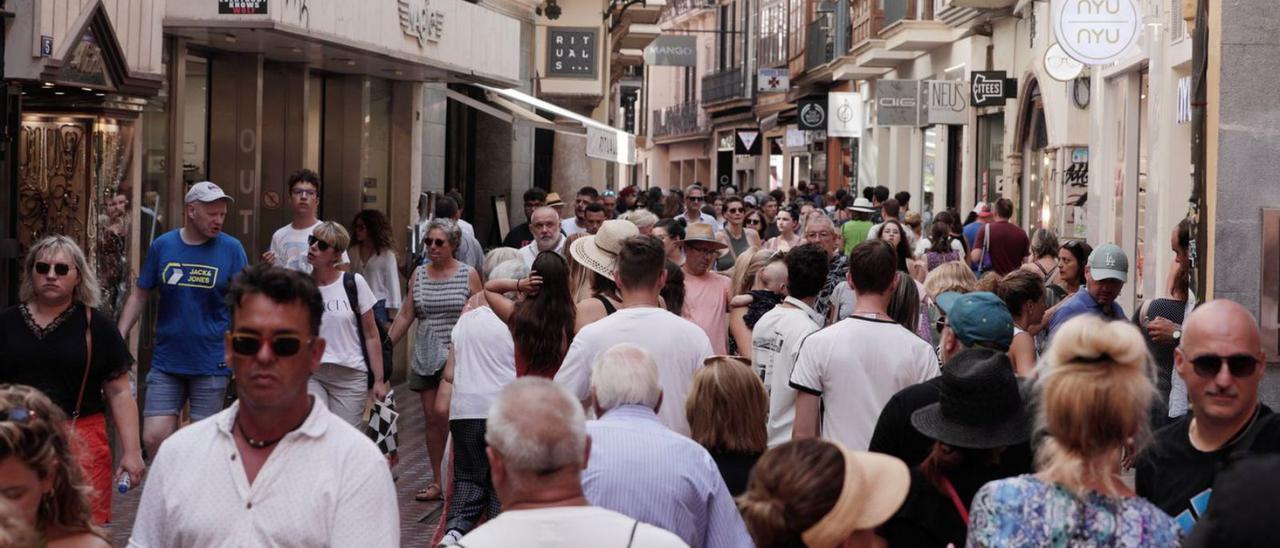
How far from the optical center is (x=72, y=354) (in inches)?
298

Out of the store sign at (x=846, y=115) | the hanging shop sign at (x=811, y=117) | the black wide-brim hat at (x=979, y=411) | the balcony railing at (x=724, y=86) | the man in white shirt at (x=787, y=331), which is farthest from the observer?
the balcony railing at (x=724, y=86)

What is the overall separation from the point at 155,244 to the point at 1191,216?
6.16 metres

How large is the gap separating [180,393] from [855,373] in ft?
13.9

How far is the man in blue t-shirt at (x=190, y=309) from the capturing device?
970 cm

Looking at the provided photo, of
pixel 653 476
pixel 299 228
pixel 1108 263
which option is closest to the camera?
pixel 653 476

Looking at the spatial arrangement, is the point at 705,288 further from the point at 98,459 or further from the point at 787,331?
the point at 98,459

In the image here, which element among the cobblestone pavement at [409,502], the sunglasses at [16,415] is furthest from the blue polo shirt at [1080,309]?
the sunglasses at [16,415]

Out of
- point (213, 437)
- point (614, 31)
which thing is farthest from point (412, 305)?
point (614, 31)

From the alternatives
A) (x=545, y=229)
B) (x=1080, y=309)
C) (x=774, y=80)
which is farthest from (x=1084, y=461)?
(x=774, y=80)

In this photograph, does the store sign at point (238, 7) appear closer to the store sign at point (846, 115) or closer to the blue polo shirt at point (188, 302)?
the blue polo shirt at point (188, 302)

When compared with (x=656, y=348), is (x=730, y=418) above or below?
below

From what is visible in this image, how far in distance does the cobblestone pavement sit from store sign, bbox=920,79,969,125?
15574mm

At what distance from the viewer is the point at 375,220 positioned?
1386 centimetres

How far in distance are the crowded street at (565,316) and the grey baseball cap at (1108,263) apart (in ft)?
0.10
